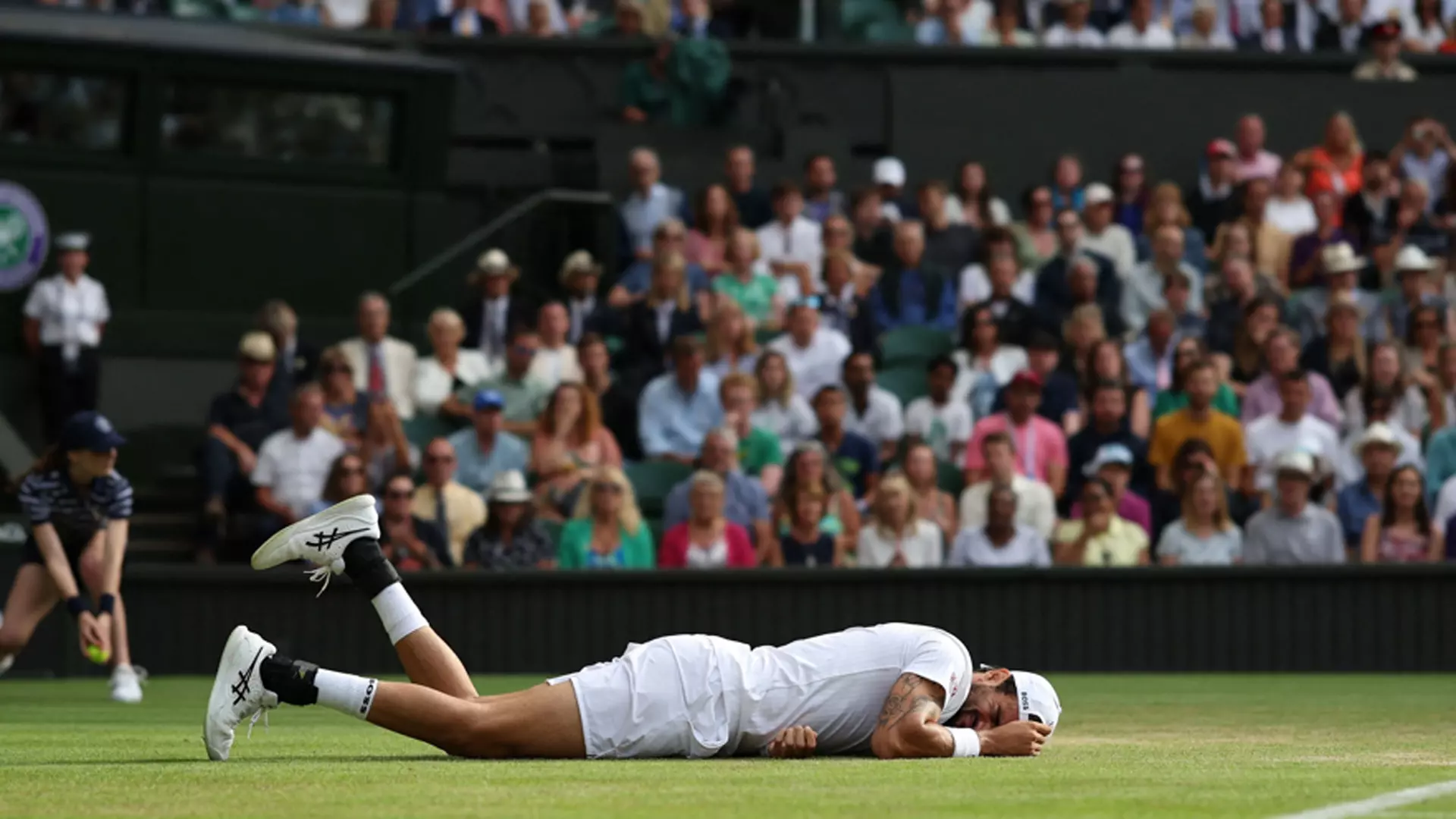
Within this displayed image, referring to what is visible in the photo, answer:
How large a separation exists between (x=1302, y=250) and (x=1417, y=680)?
5.75 meters

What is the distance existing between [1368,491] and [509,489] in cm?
583

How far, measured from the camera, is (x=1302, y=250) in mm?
20938

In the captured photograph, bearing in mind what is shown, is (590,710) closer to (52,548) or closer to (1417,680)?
(52,548)

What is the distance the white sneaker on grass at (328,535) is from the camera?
900 centimetres

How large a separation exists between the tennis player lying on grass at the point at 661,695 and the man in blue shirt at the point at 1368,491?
9.25 m

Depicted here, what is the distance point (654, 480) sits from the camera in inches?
714

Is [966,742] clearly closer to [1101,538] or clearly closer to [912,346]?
[1101,538]

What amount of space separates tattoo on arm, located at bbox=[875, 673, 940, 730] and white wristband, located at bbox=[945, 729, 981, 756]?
0.09 m

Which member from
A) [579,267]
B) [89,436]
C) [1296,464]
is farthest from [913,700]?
[579,267]

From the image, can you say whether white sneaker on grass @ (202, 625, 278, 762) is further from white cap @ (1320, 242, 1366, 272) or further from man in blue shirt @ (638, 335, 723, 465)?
white cap @ (1320, 242, 1366, 272)

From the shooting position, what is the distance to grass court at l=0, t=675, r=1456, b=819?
284 inches

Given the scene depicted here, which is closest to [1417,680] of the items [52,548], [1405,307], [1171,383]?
[1171,383]

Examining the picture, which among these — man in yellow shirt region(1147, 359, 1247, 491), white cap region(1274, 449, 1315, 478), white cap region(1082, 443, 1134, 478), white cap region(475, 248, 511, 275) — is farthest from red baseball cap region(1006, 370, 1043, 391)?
white cap region(475, 248, 511, 275)

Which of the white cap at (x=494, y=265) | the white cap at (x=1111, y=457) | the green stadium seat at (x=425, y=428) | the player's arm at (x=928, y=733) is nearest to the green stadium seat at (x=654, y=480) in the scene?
the green stadium seat at (x=425, y=428)
